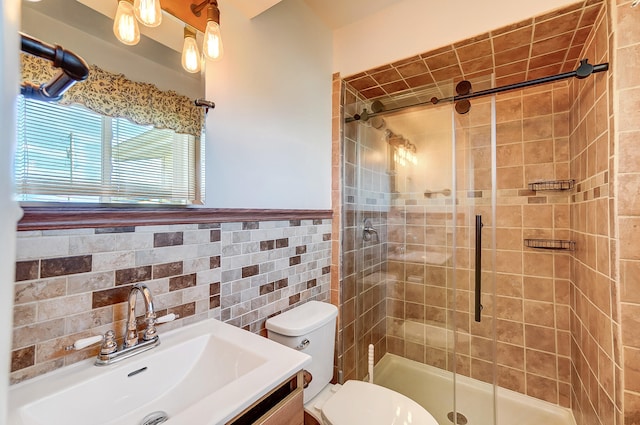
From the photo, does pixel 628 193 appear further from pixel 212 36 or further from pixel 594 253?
pixel 212 36

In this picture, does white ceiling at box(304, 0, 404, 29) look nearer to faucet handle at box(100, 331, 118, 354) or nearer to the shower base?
faucet handle at box(100, 331, 118, 354)

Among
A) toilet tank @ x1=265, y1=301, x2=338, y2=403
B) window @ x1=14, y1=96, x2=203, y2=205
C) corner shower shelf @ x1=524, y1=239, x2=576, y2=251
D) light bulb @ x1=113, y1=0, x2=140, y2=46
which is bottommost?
toilet tank @ x1=265, y1=301, x2=338, y2=403

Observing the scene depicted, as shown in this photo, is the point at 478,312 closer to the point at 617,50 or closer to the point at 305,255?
the point at 305,255

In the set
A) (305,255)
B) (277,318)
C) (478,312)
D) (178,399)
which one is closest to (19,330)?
(178,399)

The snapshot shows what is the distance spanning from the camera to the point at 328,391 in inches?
60.2

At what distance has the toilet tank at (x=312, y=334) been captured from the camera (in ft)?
4.21

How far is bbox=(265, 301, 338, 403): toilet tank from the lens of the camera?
4.21 feet

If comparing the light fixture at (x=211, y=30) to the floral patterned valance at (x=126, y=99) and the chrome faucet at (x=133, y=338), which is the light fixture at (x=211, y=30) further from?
the chrome faucet at (x=133, y=338)

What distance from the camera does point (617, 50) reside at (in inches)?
44.1

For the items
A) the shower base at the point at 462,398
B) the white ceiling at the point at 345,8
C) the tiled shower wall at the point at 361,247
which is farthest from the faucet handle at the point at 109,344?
the white ceiling at the point at 345,8

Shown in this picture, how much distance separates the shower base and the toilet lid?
1.96 ft

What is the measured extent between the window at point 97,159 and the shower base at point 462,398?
6.03 feet

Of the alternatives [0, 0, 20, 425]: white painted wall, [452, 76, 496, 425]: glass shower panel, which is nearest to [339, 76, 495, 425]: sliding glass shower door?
[452, 76, 496, 425]: glass shower panel

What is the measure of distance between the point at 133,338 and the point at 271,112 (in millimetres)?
1138
